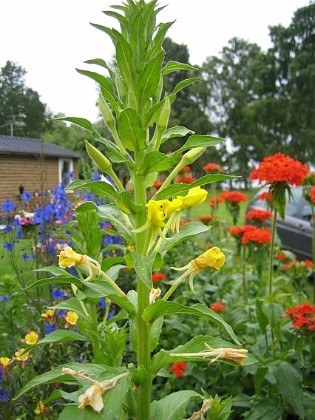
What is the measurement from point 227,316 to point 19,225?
4.16 ft

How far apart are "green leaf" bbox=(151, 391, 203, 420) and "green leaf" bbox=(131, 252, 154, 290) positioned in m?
0.36

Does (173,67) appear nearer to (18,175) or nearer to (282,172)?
(282,172)

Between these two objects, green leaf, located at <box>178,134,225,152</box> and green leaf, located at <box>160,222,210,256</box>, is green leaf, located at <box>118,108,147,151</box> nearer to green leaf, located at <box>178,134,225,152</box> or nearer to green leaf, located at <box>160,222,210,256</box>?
green leaf, located at <box>178,134,225,152</box>

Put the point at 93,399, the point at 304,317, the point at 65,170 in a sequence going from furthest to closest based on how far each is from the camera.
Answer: the point at 65,170 → the point at 304,317 → the point at 93,399

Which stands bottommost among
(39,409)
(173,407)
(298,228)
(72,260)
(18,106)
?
(39,409)

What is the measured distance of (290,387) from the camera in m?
1.55

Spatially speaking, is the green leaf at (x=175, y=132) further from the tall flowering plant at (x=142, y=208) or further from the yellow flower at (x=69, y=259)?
the yellow flower at (x=69, y=259)

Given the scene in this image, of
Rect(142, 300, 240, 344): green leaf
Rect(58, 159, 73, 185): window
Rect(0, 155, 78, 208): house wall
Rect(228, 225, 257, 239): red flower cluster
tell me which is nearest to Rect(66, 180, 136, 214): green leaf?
Rect(142, 300, 240, 344): green leaf

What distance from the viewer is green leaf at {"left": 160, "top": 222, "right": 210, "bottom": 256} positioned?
0.95 m

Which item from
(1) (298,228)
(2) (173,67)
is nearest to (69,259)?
(2) (173,67)

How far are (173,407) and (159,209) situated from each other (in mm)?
494

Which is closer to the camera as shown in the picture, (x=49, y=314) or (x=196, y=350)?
(x=196, y=350)

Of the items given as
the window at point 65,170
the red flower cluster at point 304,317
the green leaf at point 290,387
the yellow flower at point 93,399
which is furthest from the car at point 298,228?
the yellow flower at point 93,399

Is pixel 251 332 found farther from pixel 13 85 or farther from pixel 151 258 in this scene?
pixel 13 85
